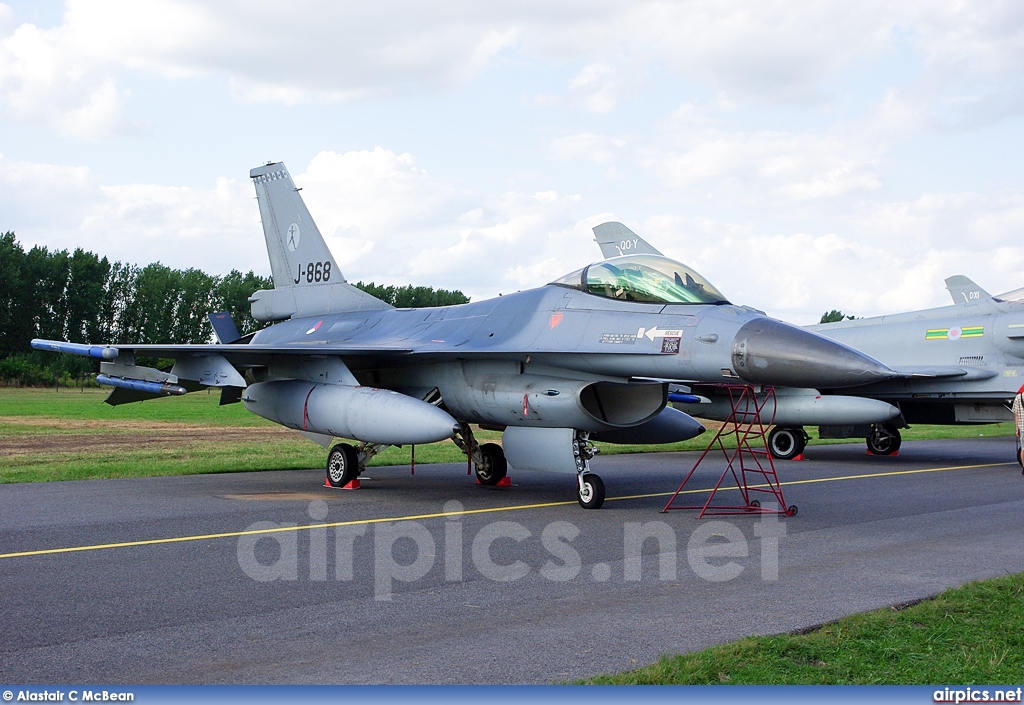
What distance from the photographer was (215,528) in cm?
829

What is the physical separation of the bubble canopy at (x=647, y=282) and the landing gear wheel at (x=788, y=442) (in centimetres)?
831

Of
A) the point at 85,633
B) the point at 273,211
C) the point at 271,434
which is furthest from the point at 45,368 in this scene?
the point at 85,633

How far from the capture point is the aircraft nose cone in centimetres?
822

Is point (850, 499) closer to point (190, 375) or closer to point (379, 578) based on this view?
point (379, 578)

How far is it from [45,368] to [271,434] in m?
43.4

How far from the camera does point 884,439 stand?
1792cm

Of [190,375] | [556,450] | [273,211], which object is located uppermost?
[273,211]

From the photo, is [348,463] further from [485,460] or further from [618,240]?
[618,240]

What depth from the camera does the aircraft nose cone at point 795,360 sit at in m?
8.22

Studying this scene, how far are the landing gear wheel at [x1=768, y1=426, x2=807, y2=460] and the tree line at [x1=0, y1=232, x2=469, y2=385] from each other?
52.2 metres

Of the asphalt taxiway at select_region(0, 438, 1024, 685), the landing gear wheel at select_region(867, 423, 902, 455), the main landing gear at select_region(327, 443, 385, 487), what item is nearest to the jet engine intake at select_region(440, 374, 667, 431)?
the asphalt taxiway at select_region(0, 438, 1024, 685)

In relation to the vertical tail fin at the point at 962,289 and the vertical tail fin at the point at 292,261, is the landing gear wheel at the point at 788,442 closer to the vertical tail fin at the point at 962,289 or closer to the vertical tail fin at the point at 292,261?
the vertical tail fin at the point at 292,261

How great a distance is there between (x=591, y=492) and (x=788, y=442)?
28.8 ft

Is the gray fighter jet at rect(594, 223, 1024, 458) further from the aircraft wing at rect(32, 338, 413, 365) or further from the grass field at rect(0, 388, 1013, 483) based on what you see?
the aircraft wing at rect(32, 338, 413, 365)
